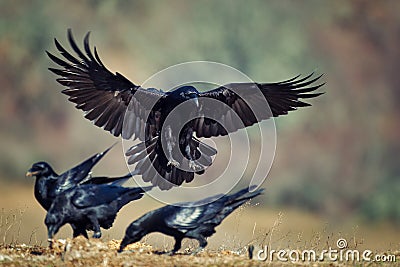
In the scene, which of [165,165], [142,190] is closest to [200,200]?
[142,190]

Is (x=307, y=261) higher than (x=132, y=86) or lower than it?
lower

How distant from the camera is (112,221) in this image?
12359 mm

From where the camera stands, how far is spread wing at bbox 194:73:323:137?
51.3 feet

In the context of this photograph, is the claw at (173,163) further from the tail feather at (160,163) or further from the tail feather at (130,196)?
the tail feather at (130,196)

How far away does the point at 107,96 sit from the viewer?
624 inches

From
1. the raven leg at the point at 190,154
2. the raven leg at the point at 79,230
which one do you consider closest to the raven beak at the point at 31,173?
the raven leg at the point at 79,230

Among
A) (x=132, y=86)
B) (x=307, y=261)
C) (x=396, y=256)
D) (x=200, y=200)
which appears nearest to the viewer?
(x=200, y=200)

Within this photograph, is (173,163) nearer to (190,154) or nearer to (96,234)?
(190,154)

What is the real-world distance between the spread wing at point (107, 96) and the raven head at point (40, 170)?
12.0 feet

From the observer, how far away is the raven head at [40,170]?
1198cm

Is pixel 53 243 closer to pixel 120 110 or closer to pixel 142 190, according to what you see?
pixel 142 190

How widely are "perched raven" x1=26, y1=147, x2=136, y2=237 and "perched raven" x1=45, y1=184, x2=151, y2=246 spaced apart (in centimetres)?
20

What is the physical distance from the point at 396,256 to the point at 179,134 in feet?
20.0

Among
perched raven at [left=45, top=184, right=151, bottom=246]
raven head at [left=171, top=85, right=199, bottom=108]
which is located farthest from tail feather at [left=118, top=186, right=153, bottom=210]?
raven head at [left=171, top=85, right=199, bottom=108]
